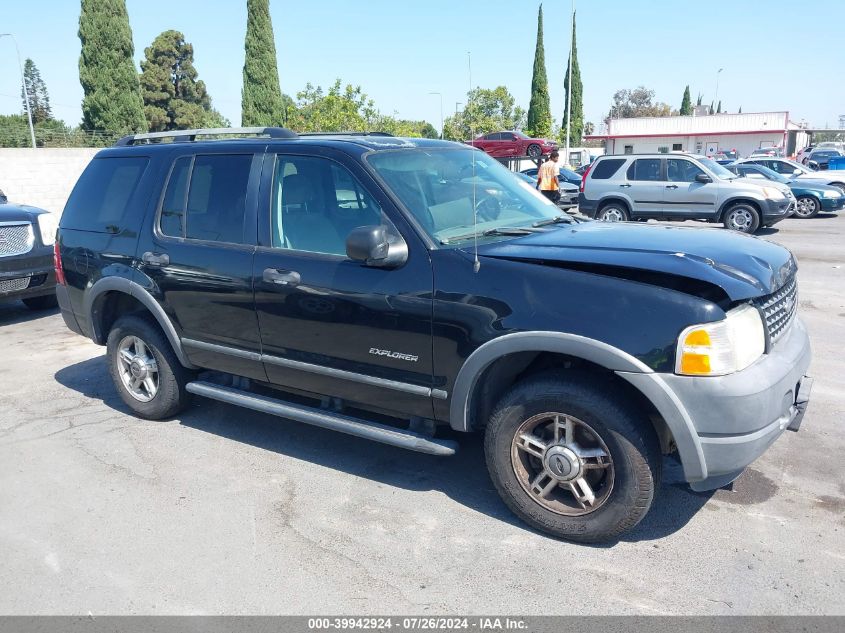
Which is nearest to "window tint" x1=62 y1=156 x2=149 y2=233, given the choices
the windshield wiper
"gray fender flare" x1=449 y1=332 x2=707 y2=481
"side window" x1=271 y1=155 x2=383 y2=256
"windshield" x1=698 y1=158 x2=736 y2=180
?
"side window" x1=271 y1=155 x2=383 y2=256

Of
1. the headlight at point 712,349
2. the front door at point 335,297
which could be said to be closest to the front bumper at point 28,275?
the front door at point 335,297

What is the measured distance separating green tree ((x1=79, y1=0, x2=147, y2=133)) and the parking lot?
93.2 feet

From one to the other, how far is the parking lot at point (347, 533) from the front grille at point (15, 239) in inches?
155

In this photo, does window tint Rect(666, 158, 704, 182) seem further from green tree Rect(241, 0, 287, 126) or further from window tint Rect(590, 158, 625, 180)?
green tree Rect(241, 0, 287, 126)

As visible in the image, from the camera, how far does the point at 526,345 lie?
3328 mm

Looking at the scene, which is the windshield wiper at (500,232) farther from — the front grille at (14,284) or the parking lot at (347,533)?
the front grille at (14,284)

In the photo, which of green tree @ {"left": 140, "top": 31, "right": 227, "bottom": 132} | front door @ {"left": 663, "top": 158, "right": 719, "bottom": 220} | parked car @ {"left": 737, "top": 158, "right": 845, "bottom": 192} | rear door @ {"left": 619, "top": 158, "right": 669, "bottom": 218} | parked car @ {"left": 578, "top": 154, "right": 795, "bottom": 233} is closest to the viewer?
parked car @ {"left": 578, "top": 154, "right": 795, "bottom": 233}

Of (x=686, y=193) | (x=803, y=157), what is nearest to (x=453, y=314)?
(x=686, y=193)

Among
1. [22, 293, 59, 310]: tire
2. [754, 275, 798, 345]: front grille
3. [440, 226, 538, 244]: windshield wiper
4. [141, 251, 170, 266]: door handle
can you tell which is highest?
[440, 226, 538, 244]: windshield wiper

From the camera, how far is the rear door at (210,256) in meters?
4.40

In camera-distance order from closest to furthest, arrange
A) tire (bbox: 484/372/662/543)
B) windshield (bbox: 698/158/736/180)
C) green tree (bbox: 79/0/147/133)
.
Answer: tire (bbox: 484/372/662/543), windshield (bbox: 698/158/736/180), green tree (bbox: 79/0/147/133)

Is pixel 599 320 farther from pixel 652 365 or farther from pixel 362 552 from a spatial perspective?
pixel 362 552

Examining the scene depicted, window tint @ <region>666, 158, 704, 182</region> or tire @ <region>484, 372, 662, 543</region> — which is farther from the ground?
window tint @ <region>666, 158, 704, 182</region>

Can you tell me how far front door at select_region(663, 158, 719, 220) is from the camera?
15.0 m
